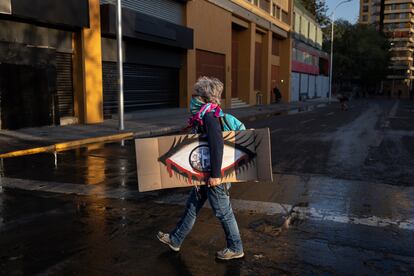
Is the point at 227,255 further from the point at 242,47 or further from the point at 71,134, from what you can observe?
the point at 242,47

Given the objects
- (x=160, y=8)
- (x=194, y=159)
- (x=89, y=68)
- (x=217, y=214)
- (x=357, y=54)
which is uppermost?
(x=357, y=54)

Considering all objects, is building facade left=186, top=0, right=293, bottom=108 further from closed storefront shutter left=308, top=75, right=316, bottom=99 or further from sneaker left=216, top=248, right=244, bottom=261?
sneaker left=216, top=248, right=244, bottom=261

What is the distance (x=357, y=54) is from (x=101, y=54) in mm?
67242

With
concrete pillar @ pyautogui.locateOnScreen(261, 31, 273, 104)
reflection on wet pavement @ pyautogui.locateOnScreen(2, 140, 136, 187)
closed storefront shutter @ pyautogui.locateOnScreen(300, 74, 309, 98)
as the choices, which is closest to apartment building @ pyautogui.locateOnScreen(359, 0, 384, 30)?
closed storefront shutter @ pyautogui.locateOnScreen(300, 74, 309, 98)

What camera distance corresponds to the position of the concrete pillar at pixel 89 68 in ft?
56.4

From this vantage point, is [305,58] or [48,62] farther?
[305,58]

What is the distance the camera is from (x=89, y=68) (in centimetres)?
1741

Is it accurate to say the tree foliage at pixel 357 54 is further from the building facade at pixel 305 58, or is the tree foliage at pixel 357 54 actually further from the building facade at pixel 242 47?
the building facade at pixel 242 47

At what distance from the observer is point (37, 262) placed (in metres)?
3.96

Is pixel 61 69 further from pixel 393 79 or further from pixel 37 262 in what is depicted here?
pixel 393 79

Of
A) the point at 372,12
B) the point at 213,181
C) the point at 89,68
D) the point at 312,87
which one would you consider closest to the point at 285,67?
the point at 312,87

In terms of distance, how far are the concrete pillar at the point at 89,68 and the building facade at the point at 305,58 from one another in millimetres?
33652

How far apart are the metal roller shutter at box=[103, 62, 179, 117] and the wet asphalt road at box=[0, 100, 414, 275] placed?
10877 mm

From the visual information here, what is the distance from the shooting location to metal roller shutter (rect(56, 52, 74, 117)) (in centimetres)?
1677
